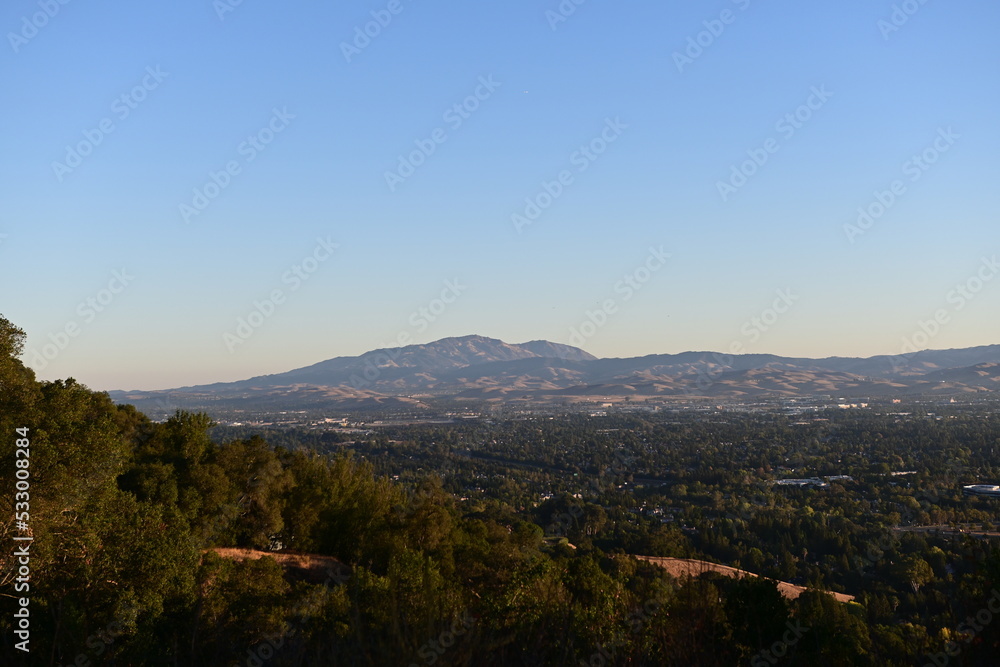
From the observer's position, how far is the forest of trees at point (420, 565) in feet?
33.4

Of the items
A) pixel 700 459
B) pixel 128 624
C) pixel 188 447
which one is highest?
pixel 188 447

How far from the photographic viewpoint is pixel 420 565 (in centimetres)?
1988

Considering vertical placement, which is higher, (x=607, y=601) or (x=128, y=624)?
(x=128, y=624)

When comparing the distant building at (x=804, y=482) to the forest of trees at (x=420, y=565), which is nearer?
the forest of trees at (x=420, y=565)

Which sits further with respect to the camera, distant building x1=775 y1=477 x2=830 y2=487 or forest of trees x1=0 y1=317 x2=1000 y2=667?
distant building x1=775 y1=477 x2=830 y2=487

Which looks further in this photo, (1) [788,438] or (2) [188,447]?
(1) [788,438]

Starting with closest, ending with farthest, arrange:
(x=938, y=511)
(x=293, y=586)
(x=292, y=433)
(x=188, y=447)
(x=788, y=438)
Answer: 1. (x=293, y=586)
2. (x=188, y=447)
3. (x=938, y=511)
4. (x=788, y=438)
5. (x=292, y=433)

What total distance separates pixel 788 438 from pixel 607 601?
9943 cm

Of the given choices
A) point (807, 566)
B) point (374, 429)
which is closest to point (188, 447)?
point (807, 566)

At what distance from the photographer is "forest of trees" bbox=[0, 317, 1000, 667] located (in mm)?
10172

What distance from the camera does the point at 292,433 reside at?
5197 inches

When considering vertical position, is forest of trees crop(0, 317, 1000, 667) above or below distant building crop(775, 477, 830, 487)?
above

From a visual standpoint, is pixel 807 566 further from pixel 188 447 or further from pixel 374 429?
pixel 374 429

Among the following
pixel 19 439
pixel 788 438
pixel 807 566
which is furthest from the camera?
pixel 788 438
